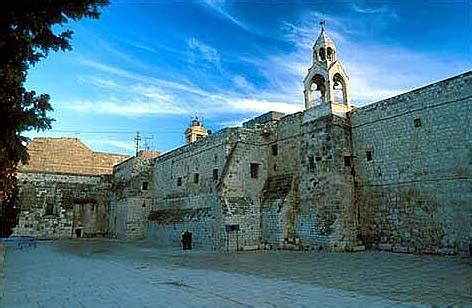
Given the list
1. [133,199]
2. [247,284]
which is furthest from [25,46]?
[133,199]

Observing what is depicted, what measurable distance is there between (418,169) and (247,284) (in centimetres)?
971

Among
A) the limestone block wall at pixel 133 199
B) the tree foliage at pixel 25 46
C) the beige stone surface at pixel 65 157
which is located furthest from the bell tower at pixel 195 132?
the tree foliage at pixel 25 46

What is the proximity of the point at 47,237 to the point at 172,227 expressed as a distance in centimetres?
1203

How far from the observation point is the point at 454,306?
18.7 feet

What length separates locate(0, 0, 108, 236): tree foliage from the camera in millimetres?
5906

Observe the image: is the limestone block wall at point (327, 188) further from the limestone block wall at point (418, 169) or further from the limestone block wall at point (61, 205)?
the limestone block wall at point (61, 205)

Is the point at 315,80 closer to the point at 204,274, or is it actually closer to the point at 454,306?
the point at 204,274

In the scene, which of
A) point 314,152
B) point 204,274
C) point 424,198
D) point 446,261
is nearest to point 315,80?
point 314,152

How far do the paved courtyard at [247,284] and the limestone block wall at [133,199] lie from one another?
14960 millimetres

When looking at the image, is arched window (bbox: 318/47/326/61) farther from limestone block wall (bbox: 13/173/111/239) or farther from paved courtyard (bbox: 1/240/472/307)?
limestone block wall (bbox: 13/173/111/239)

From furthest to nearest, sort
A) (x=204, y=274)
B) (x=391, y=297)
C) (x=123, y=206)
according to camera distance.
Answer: (x=123, y=206), (x=204, y=274), (x=391, y=297)

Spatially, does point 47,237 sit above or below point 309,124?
below

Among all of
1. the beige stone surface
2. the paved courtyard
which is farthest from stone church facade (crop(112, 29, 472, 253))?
the beige stone surface

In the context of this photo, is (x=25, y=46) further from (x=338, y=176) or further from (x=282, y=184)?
(x=282, y=184)
